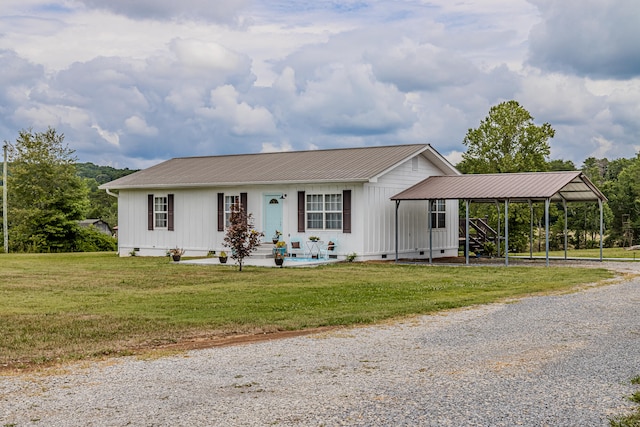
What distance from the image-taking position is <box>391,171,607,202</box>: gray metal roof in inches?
860

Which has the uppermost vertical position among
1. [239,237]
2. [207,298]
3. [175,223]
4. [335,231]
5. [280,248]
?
[175,223]

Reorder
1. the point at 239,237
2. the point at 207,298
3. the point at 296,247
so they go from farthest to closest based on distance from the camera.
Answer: the point at 296,247, the point at 239,237, the point at 207,298

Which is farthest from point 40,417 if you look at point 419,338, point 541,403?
point 419,338

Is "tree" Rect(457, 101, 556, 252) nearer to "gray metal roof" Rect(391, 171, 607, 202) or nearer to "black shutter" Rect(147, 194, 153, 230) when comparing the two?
"gray metal roof" Rect(391, 171, 607, 202)

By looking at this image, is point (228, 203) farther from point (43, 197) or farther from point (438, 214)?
point (43, 197)

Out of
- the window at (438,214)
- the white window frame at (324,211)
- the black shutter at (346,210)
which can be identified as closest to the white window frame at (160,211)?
the white window frame at (324,211)

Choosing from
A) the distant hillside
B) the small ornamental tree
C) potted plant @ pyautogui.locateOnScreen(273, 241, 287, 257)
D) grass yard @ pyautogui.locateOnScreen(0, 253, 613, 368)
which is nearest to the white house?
potted plant @ pyautogui.locateOnScreen(273, 241, 287, 257)

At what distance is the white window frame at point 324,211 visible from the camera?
23922mm

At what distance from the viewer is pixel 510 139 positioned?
122ft

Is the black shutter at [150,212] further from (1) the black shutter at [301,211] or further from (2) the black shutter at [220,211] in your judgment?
(1) the black shutter at [301,211]

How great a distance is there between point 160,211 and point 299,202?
6.21 meters

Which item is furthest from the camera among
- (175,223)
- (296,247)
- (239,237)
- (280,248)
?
(175,223)

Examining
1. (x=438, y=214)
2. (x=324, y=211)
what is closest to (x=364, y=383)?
(x=324, y=211)

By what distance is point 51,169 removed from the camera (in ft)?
127
